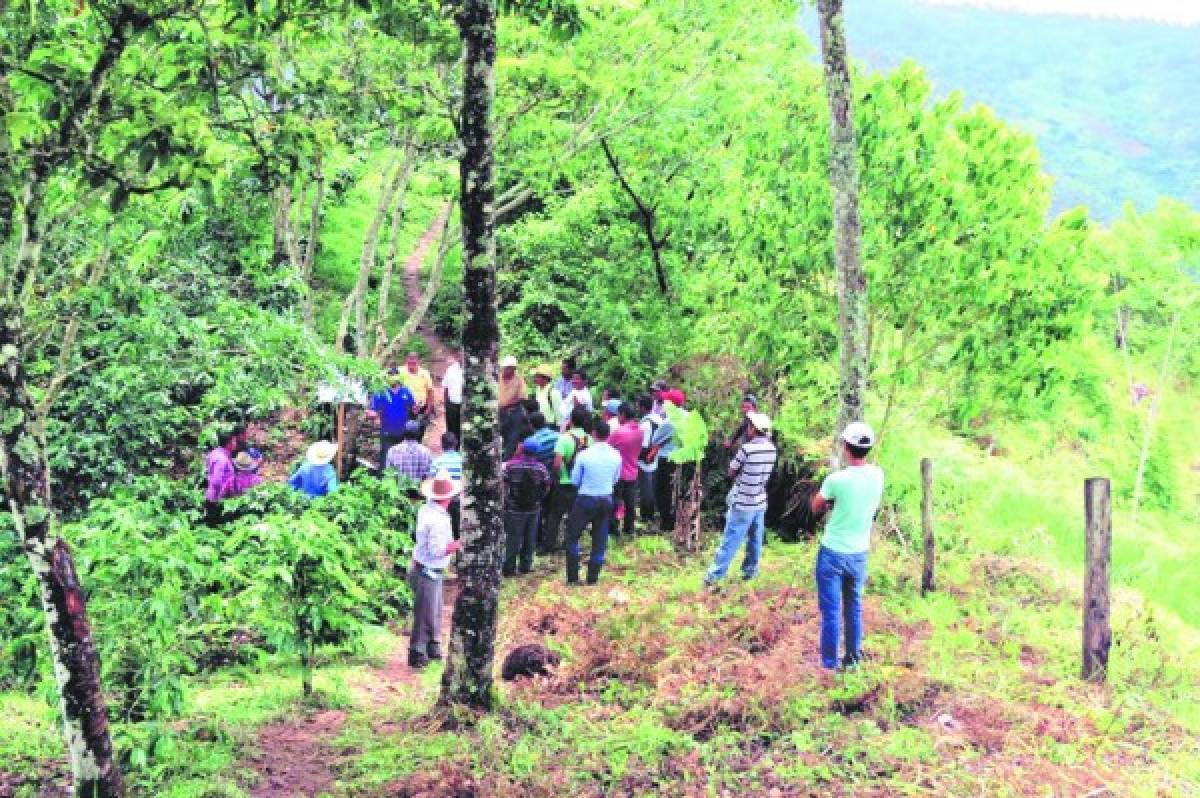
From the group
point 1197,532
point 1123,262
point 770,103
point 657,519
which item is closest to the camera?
point 770,103

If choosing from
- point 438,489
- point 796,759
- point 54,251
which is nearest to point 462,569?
point 438,489

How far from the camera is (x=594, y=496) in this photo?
34.8 feet

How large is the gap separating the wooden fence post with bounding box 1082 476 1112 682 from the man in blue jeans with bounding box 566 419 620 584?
4867 mm

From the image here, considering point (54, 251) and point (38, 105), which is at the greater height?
point (38, 105)

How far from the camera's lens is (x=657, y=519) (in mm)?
13742

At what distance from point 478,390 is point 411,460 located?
13.2 ft

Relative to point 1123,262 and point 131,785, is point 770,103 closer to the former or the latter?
point 131,785

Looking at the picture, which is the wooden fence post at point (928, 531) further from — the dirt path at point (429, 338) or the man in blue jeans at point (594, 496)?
the dirt path at point (429, 338)

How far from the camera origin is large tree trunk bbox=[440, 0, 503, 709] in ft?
20.9

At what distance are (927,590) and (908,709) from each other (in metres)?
3.47

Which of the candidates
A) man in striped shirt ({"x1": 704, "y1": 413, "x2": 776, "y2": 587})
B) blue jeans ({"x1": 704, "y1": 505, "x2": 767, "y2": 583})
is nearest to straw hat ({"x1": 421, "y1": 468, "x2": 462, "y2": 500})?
man in striped shirt ({"x1": 704, "y1": 413, "x2": 776, "y2": 587})

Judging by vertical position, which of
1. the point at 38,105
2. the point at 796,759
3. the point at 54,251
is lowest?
the point at 796,759

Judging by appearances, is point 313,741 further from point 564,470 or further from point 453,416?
point 453,416

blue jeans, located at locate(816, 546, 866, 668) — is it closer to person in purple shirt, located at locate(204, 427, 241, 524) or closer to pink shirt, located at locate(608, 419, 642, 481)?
pink shirt, located at locate(608, 419, 642, 481)
